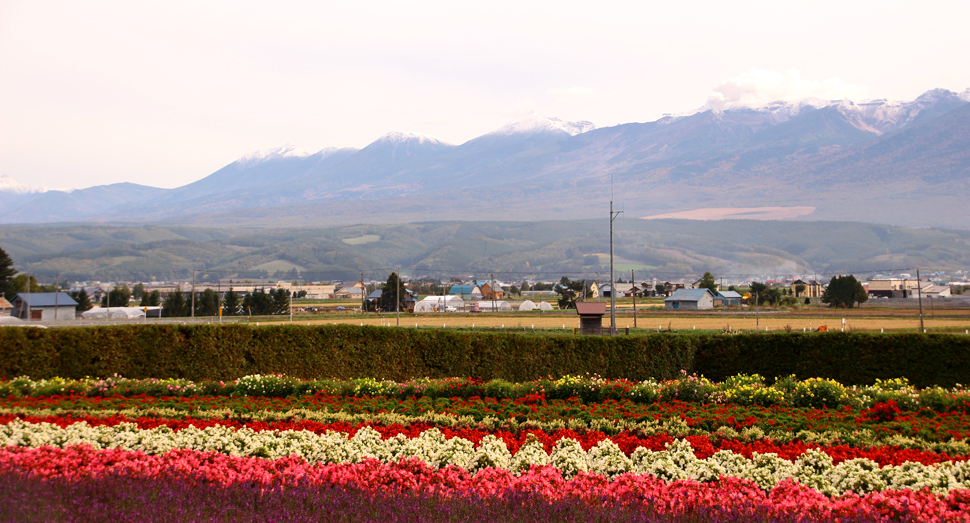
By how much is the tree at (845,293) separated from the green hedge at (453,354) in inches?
2334

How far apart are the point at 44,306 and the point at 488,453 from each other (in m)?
64.7

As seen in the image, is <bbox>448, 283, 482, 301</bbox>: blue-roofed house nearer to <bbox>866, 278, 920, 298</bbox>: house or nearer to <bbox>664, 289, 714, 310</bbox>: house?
<bbox>664, 289, 714, 310</bbox>: house

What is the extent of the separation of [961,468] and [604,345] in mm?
10025

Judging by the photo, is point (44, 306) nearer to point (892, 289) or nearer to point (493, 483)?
point (493, 483)

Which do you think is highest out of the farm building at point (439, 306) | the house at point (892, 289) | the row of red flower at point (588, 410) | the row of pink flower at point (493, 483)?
the house at point (892, 289)

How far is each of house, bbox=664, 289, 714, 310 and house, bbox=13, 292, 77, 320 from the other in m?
63.3

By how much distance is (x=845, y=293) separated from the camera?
67.7 metres

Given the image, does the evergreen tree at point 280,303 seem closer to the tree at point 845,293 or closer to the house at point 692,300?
the house at point 692,300

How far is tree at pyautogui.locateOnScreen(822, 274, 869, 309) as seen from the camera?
6744 cm

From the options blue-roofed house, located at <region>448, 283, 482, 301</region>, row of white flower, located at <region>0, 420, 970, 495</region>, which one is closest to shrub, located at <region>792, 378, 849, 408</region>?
row of white flower, located at <region>0, 420, 970, 495</region>

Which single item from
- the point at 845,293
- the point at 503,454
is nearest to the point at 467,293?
the point at 845,293

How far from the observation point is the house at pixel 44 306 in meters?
57.5

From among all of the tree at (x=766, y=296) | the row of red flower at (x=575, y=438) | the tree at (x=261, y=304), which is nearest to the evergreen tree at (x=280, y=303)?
the tree at (x=261, y=304)

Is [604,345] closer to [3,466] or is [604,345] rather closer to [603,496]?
[603,496]
